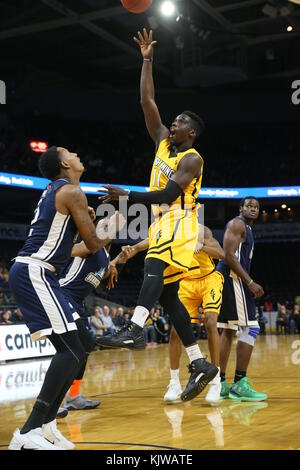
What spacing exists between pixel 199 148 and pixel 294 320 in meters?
12.5

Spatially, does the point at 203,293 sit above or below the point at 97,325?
above

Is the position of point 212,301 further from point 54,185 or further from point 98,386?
point 54,185

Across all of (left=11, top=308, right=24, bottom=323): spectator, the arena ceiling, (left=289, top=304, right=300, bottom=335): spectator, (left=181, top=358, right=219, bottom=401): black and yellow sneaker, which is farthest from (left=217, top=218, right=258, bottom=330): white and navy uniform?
(left=289, top=304, right=300, bottom=335): spectator

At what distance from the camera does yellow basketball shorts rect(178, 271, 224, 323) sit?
6.30 meters

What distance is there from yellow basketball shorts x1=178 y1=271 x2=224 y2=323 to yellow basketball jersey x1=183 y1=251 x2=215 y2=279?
50mm

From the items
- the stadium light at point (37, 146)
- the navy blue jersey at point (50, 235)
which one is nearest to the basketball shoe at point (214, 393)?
the navy blue jersey at point (50, 235)

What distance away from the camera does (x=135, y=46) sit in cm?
2467

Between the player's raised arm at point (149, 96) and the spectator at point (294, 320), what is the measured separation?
17306 mm

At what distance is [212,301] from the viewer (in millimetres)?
6289

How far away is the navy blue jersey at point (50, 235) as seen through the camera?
391 centimetres

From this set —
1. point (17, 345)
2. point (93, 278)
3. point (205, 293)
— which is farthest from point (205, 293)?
point (17, 345)

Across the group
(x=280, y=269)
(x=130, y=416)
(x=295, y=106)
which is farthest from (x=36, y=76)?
(x=130, y=416)

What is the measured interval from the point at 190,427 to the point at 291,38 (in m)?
23.7

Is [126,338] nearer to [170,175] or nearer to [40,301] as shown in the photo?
[40,301]
